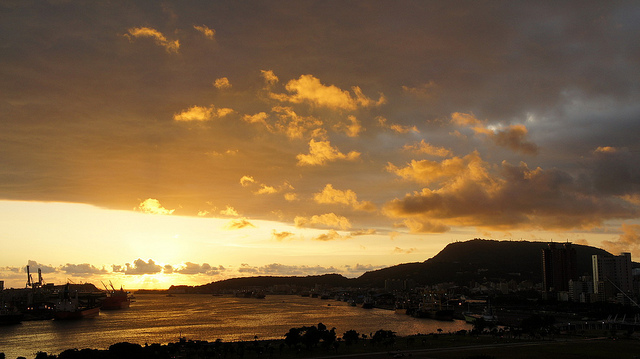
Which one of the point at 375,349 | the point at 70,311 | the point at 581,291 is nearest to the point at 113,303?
the point at 70,311

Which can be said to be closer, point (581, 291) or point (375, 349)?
point (375, 349)

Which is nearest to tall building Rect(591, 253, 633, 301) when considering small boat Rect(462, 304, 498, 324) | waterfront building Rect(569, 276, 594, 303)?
waterfront building Rect(569, 276, 594, 303)

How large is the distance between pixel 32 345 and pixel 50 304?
79553 millimetres

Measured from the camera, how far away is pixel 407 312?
16162cm

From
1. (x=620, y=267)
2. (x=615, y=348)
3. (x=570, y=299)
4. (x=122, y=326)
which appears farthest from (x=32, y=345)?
(x=620, y=267)

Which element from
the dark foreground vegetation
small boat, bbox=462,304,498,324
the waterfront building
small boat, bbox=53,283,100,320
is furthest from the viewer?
the waterfront building

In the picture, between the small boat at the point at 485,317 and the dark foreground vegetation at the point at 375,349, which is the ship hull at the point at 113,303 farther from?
the dark foreground vegetation at the point at 375,349

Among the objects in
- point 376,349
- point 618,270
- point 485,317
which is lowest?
point 485,317

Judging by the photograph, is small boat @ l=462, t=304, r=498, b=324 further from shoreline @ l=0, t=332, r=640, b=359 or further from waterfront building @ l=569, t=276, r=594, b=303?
waterfront building @ l=569, t=276, r=594, b=303

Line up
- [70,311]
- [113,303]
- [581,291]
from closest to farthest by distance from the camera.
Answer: [70,311] < [113,303] < [581,291]

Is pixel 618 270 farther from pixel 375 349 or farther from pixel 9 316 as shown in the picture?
pixel 9 316

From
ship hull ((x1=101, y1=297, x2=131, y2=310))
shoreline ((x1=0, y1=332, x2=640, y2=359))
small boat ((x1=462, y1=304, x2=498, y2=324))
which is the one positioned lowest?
ship hull ((x1=101, y1=297, x2=131, y2=310))

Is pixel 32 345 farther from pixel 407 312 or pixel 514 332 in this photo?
pixel 407 312

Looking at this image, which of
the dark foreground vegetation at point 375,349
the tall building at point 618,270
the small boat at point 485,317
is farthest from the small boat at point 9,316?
the tall building at point 618,270
